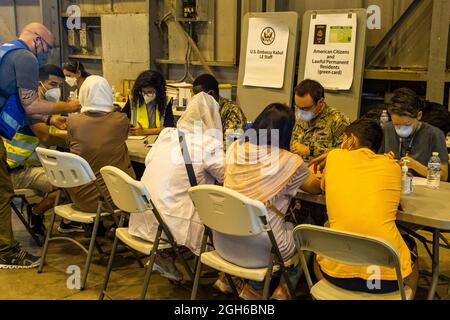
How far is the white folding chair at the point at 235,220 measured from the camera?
7.46ft

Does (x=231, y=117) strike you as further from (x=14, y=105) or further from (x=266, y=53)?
(x=266, y=53)

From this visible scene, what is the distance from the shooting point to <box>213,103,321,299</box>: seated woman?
2.48m

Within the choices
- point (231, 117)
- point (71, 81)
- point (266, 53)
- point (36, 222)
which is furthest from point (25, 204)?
point (266, 53)

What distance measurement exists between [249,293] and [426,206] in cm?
100

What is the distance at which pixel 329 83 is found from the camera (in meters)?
5.12

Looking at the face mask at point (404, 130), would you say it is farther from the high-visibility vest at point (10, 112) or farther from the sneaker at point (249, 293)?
the high-visibility vest at point (10, 112)

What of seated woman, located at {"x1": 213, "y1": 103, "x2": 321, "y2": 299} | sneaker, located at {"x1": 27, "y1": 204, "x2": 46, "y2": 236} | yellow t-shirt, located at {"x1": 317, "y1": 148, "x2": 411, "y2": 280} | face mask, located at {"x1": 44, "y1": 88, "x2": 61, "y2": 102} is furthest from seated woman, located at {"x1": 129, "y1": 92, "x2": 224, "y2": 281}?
face mask, located at {"x1": 44, "y1": 88, "x2": 61, "y2": 102}

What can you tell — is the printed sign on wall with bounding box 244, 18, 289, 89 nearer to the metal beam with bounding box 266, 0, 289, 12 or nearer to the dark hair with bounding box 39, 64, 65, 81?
the metal beam with bounding box 266, 0, 289, 12

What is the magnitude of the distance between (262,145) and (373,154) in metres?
0.52

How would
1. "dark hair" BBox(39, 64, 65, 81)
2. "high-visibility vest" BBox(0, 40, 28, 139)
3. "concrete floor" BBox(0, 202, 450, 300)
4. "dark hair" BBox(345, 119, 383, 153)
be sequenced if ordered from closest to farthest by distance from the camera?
"dark hair" BBox(345, 119, 383, 153)
"concrete floor" BBox(0, 202, 450, 300)
"high-visibility vest" BBox(0, 40, 28, 139)
"dark hair" BBox(39, 64, 65, 81)

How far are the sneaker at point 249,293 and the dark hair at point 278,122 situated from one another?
2.56 ft

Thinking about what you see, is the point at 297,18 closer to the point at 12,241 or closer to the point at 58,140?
the point at 58,140

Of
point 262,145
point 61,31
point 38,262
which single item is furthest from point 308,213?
point 61,31

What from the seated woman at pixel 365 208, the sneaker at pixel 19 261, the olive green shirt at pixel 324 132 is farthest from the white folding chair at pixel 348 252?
the sneaker at pixel 19 261
